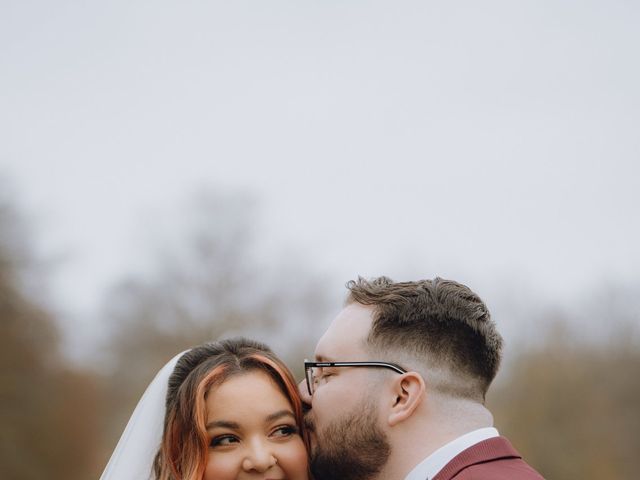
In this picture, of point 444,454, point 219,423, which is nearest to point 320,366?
point 219,423

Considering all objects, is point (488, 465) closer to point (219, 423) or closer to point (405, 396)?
point (405, 396)

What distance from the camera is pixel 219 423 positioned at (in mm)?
4715

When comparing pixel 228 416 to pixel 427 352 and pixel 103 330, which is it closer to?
pixel 427 352

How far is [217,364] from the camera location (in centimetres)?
497

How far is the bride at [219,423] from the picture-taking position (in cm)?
467

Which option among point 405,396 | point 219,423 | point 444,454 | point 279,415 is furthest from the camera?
point 279,415

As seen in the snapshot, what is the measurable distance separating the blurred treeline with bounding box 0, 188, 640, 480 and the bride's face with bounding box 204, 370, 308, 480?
1728 cm

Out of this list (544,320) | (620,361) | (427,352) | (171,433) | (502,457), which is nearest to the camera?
(502,457)

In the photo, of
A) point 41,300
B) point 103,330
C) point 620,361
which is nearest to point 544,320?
point 620,361

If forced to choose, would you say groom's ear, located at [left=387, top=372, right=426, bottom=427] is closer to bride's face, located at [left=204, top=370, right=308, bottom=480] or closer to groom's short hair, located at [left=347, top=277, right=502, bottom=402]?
groom's short hair, located at [left=347, top=277, right=502, bottom=402]

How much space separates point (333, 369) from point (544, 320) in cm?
2865

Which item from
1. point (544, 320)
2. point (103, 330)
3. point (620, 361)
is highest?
point (103, 330)

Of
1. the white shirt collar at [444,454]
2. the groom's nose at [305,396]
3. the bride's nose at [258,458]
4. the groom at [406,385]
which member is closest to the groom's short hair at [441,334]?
the groom at [406,385]

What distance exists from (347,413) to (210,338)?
21.6 metres
